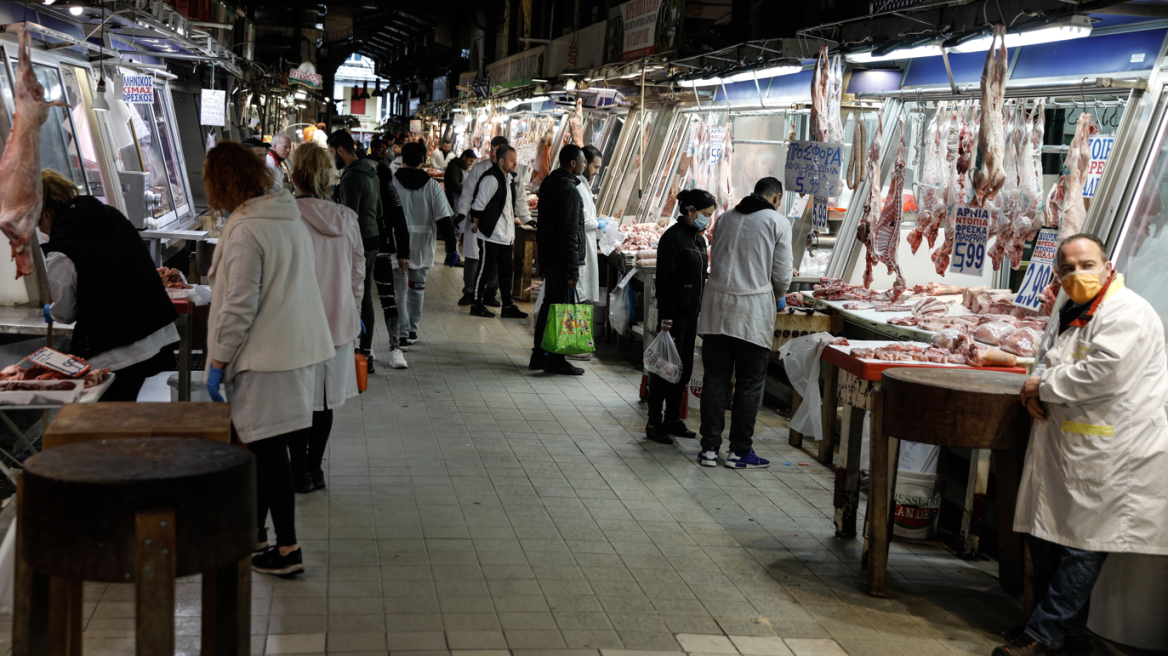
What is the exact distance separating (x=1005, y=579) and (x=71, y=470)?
4.49 m

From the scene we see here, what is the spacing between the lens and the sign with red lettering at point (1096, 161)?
6699 mm

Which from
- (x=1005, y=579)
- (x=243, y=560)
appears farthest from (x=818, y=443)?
(x=243, y=560)

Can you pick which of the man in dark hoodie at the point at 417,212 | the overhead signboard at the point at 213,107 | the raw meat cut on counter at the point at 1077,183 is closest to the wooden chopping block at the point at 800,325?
the raw meat cut on counter at the point at 1077,183

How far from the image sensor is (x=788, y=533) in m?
5.86

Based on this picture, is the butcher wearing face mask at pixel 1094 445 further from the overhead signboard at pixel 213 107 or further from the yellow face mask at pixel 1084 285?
the overhead signboard at pixel 213 107

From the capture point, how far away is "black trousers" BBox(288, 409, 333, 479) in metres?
5.32

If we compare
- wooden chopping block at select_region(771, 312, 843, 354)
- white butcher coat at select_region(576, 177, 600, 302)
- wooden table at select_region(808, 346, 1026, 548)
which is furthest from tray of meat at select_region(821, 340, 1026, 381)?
white butcher coat at select_region(576, 177, 600, 302)

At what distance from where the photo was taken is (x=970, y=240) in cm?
721

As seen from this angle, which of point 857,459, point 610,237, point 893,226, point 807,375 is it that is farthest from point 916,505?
point 610,237

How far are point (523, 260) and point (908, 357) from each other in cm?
833

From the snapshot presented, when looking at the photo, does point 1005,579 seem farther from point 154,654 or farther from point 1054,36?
point 154,654

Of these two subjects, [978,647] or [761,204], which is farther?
[761,204]

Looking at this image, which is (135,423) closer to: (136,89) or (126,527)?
(126,527)

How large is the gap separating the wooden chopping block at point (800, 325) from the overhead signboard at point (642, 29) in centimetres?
688
